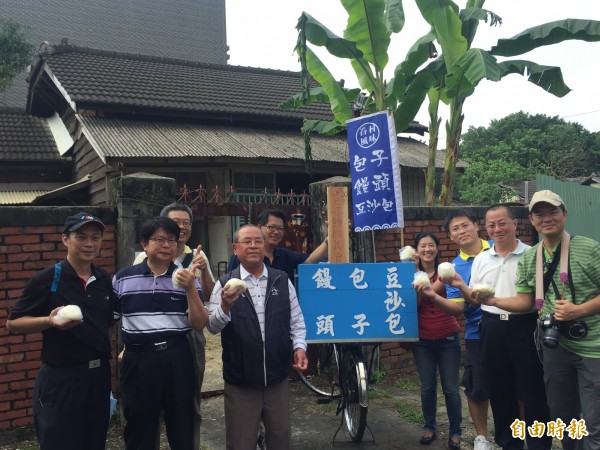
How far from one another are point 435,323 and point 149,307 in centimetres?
223

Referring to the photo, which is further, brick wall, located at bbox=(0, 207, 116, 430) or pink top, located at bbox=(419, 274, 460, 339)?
brick wall, located at bbox=(0, 207, 116, 430)

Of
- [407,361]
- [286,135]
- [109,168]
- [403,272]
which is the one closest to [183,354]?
[403,272]

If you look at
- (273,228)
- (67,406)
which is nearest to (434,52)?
(273,228)

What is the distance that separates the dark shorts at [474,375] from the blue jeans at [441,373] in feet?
0.40

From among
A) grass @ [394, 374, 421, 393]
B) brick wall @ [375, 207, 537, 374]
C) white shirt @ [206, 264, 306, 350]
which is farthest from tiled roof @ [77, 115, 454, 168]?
white shirt @ [206, 264, 306, 350]

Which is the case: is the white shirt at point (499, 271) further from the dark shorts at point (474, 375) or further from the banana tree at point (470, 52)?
the banana tree at point (470, 52)

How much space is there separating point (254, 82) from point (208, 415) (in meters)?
10.9

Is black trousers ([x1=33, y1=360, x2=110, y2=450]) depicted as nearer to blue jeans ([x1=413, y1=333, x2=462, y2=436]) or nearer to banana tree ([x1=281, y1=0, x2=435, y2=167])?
blue jeans ([x1=413, y1=333, x2=462, y2=436])

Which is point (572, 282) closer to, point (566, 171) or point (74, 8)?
point (74, 8)

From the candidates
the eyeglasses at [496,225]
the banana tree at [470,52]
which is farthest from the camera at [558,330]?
the banana tree at [470,52]

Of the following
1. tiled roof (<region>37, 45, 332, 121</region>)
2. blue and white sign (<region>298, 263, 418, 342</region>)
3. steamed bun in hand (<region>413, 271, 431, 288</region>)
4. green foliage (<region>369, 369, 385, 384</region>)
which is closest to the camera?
steamed bun in hand (<region>413, 271, 431, 288</region>)

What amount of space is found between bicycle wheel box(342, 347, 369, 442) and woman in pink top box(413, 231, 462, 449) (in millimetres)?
510

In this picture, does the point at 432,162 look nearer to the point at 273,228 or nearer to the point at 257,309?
the point at 273,228

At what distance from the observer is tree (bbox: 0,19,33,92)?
14.0 metres
